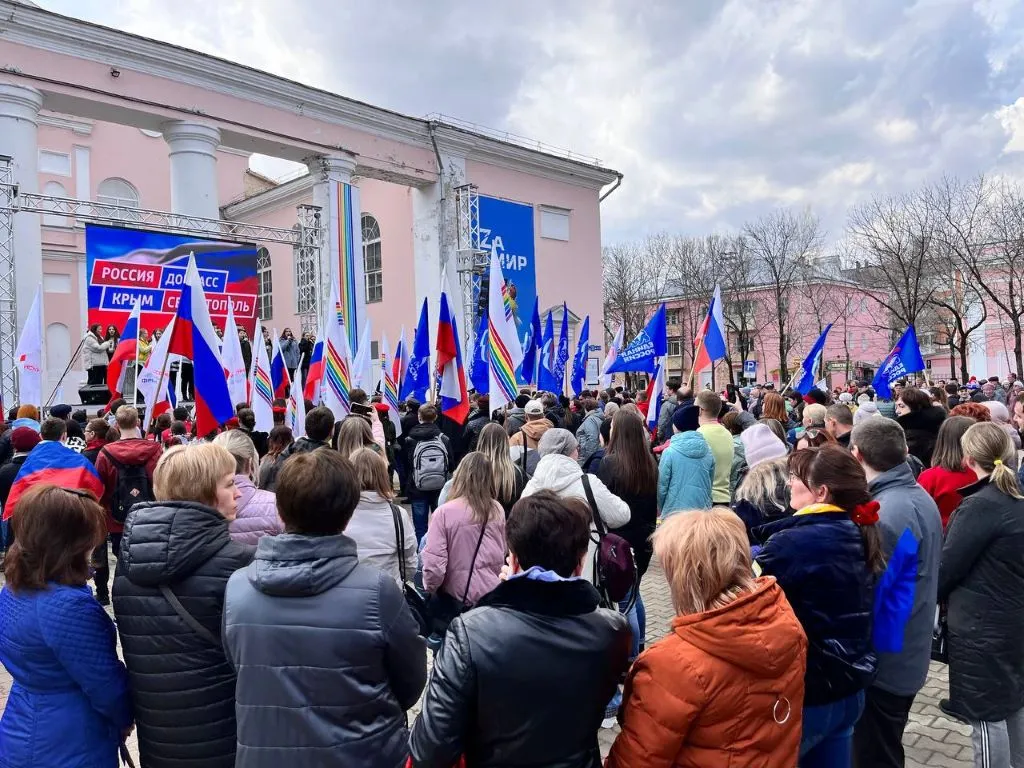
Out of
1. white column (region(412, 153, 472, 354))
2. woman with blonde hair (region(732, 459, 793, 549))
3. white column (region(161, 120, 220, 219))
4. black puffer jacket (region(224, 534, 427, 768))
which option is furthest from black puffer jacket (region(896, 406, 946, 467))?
white column (region(412, 153, 472, 354))

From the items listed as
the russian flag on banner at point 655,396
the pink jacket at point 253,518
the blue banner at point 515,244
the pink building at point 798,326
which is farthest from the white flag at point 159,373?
the pink building at point 798,326

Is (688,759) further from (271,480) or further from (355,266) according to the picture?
(355,266)

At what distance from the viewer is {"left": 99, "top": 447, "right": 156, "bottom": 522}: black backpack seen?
20.0 feet

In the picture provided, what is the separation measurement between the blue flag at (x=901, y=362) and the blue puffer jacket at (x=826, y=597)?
9.26m

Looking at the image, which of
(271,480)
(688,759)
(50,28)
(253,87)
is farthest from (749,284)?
(688,759)

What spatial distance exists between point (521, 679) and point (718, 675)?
520 millimetres

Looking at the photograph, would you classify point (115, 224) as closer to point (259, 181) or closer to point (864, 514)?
point (864, 514)

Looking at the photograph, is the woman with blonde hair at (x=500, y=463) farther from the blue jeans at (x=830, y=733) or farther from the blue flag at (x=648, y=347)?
the blue flag at (x=648, y=347)

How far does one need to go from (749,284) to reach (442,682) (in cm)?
3929

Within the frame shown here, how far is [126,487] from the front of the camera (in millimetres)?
6121

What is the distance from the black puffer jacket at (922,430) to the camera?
6.43 m

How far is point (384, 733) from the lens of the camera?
2.25 metres

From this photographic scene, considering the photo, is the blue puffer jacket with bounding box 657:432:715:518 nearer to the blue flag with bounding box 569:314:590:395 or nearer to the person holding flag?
the person holding flag

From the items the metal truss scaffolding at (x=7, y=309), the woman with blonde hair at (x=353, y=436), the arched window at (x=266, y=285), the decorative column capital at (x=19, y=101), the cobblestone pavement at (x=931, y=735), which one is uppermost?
the decorative column capital at (x=19, y=101)
